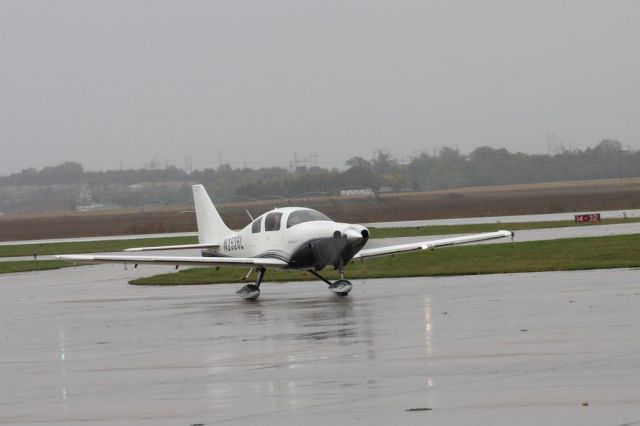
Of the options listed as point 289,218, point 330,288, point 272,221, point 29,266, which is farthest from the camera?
point 29,266

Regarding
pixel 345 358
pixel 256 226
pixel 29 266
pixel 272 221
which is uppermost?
pixel 272 221

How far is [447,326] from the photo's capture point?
54.9 ft

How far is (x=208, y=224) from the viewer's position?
97.7 ft

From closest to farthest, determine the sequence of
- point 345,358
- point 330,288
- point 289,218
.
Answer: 1. point 345,358
2. point 330,288
3. point 289,218

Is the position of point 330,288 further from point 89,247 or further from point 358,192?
point 358,192

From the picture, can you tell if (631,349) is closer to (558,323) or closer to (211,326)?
(558,323)

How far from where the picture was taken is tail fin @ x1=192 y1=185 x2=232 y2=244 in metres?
29.4

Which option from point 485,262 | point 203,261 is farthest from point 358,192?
point 203,261

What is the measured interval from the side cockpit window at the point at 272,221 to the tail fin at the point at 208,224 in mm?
3096

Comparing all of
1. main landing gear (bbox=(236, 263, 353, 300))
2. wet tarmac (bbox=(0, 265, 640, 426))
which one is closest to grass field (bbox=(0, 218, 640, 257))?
main landing gear (bbox=(236, 263, 353, 300))

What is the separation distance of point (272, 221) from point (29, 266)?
23276 mm

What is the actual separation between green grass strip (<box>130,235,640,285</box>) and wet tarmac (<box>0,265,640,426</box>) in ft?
13.4

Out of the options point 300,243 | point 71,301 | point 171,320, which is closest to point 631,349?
point 171,320

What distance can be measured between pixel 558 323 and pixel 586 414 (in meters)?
6.85
